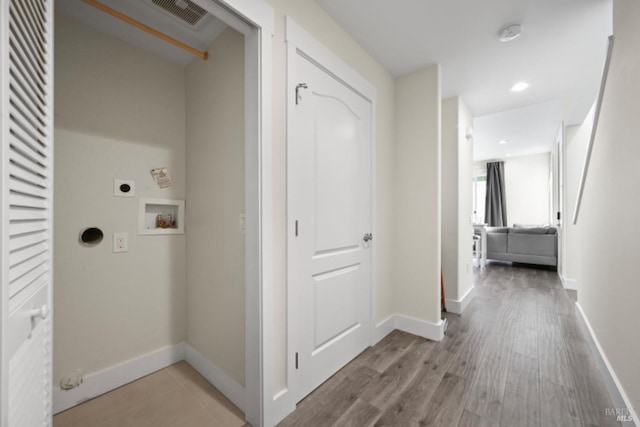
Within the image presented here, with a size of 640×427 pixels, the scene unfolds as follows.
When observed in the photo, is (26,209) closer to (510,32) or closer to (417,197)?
(417,197)

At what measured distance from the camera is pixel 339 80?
196 cm

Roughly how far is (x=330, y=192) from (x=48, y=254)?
1438 mm

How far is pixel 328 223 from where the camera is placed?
1861 millimetres

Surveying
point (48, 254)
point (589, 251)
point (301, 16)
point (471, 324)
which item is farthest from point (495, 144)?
point (48, 254)

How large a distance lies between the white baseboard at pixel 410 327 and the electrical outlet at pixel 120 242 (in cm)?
212

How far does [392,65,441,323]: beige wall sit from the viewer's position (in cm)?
246

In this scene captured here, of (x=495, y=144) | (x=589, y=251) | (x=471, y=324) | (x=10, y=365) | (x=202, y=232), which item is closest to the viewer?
(x=10, y=365)

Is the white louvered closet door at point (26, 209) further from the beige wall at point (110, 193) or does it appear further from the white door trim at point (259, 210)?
the beige wall at point (110, 193)

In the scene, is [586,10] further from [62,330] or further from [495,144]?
[495,144]

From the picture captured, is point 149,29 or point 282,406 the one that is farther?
point 149,29

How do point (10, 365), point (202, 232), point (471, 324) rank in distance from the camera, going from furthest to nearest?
point (471, 324), point (202, 232), point (10, 365)

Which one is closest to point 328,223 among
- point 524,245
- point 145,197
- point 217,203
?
point 217,203

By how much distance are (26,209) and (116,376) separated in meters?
1.65
